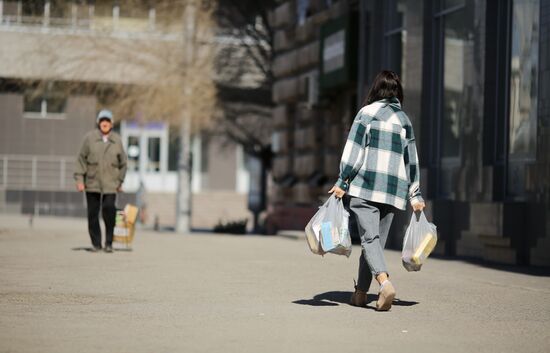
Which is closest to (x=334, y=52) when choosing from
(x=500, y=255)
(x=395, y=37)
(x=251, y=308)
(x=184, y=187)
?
(x=395, y=37)

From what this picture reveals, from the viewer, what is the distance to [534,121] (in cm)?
1612

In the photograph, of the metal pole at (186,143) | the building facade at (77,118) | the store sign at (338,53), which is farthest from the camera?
the building facade at (77,118)

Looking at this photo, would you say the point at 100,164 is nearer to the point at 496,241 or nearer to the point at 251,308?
the point at 496,241

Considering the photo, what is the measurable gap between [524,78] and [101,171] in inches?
218

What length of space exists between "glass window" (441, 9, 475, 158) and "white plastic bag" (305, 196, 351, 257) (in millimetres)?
8660

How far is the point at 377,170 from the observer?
962 cm

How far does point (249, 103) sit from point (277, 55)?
579cm

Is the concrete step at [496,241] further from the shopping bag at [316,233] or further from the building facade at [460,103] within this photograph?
the shopping bag at [316,233]

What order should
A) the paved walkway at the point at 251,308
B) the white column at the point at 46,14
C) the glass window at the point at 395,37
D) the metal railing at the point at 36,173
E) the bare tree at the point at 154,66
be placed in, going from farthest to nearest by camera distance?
1. the metal railing at the point at 36,173
2. the white column at the point at 46,14
3. the bare tree at the point at 154,66
4. the glass window at the point at 395,37
5. the paved walkway at the point at 251,308

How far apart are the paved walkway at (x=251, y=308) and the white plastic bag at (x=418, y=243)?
1.16 ft

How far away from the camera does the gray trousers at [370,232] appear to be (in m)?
9.46

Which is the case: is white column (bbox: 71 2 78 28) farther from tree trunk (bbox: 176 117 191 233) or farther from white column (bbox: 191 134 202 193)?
white column (bbox: 191 134 202 193)

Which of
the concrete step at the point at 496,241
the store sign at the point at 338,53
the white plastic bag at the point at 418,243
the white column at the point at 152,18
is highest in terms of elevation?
the white column at the point at 152,18

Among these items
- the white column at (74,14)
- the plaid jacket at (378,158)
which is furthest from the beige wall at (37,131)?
the plaid jacket at (378,158)
